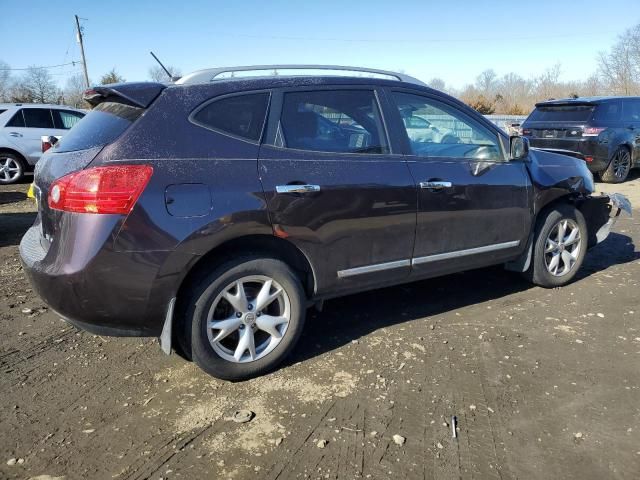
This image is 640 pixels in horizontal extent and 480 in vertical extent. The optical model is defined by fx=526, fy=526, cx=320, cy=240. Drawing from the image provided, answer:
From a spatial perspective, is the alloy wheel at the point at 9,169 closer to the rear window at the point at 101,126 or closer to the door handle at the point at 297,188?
the rear window at the point at 101,126

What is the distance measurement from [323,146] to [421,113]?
3.22ft

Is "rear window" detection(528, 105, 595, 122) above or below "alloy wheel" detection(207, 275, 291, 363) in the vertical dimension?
above

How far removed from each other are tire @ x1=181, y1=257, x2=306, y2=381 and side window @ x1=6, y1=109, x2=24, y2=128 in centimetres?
1048

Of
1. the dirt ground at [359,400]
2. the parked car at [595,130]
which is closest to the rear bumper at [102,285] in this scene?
the dirt ground at [359,400]

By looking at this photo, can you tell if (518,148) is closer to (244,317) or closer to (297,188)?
(297,188)

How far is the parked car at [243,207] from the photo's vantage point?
2809 mm

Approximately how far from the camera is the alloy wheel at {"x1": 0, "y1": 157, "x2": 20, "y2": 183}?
11.2m

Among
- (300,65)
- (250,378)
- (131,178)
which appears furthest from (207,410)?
(300,65)

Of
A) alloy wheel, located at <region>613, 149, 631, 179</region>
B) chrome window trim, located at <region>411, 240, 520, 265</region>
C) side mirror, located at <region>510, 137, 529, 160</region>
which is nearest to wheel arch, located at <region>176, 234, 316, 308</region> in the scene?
chrome window trim, located at <region>411, 240, 520, 265</region>

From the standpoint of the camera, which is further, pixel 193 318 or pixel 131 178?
pixel 193 318

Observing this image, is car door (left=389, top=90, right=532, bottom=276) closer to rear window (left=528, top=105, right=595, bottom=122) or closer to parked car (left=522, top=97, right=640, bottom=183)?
parked car (left=522, top=97, right=640, bottom=183)

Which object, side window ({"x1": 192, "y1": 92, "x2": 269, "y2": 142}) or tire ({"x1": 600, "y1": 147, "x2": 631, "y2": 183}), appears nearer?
side window ({"x1": 192, "y1": 92, "x2": 269, "y2": 142})

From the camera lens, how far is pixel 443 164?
12.7 ft

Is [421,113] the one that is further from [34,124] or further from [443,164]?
[34,124]
